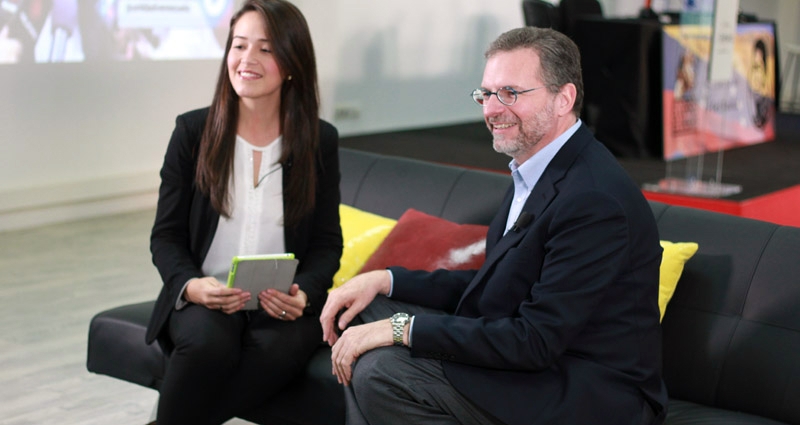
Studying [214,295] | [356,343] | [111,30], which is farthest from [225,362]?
[111,30]

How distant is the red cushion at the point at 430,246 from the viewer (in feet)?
9.59

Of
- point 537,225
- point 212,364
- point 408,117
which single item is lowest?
point 408,117

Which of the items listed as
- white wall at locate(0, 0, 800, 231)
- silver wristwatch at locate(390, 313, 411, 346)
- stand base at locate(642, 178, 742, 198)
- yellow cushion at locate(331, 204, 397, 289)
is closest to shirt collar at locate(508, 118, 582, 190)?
silver wristwatch at locate(390, 313, 411, 346)

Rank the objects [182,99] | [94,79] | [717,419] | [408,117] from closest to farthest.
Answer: [717,419], [94,79], [182,99], [408,117]

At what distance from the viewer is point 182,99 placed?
673 centimetres

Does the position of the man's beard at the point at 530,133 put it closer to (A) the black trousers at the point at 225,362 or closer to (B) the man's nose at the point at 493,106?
(B) the man's nose at the point at 493,106

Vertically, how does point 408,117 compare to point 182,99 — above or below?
below

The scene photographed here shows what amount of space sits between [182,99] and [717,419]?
5042 mm

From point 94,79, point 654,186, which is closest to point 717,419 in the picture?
point 654,186

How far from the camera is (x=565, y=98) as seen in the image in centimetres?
211

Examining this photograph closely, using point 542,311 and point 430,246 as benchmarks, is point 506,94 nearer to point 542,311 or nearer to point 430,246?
point 542,311

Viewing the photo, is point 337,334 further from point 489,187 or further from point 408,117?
point 408,117

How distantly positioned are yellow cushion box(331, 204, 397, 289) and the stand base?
8.69ft

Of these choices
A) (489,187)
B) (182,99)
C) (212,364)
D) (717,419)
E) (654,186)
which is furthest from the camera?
(182,99)
